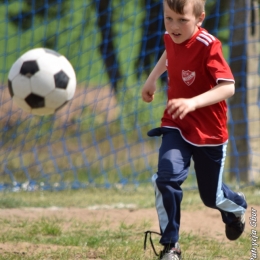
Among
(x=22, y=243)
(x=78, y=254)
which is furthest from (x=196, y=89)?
(x=22, y=243)

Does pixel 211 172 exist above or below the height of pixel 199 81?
below

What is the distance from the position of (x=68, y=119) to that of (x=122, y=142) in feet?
2.47

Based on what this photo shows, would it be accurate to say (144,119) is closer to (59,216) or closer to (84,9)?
(84,9)

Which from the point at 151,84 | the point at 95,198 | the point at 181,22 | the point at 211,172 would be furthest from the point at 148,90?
the point at 95,198

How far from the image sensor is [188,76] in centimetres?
380

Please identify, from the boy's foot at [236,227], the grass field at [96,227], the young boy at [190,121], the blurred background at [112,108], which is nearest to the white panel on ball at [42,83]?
the grass field at [96,227]

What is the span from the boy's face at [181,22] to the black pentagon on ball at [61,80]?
135 cm

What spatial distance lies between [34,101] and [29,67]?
0.26 meters

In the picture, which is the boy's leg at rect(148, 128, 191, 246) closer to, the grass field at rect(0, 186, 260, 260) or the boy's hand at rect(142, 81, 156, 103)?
the grass field at rect(0, 186, 260, 260)

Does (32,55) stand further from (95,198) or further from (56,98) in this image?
(95,198)

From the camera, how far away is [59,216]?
5246 mm

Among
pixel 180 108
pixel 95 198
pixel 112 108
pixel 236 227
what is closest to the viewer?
pixel 180 108

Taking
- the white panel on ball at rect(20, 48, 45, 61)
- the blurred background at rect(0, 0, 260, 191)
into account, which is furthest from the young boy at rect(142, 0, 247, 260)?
the blurred background at rect(0, 0, 260, 191)

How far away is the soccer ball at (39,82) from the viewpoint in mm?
4828
